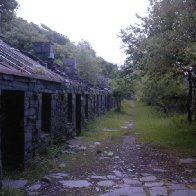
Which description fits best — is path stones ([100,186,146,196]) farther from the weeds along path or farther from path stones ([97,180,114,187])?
path stones ([97,180,114,187])

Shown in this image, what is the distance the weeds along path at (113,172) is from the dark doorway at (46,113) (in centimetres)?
103

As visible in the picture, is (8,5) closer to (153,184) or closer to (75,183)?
(75,183)

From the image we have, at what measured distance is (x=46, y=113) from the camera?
45.6 ft

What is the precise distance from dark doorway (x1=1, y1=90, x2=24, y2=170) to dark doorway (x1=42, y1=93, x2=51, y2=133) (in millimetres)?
3480

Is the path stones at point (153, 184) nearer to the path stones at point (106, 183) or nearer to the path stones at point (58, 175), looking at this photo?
the path stones at point (106, 183)

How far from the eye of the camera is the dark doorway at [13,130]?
10.1 m

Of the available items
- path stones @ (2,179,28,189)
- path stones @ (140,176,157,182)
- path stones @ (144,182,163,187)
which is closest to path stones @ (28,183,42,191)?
path stones @ (2,179,28,189)

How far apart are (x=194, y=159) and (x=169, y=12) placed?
5763 millimetres

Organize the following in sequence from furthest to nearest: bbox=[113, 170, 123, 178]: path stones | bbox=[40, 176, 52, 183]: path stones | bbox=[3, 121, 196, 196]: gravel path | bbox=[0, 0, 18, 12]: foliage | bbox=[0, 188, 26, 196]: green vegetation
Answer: bbox=[0, 0, 18, 12]: foliage, bbox=[113, 170, 123, 178]: path stones, bbox=[40, 176, 52, 183]: path stones, bbox=[3, 121, 196, 196]: gravel path, bbox=[0, 188, 26, 196]: green vegetation

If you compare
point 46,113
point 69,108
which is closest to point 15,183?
point 46,113

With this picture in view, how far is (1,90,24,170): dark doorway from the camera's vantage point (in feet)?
33.2

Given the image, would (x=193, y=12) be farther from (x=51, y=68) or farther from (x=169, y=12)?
(x=51, y=68)

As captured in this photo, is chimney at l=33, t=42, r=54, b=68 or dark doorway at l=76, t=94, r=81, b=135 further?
dark doorway at l=76, t=94, r=81, b=135

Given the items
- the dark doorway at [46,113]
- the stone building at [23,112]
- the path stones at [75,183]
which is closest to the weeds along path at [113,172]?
the path stones at [75,183]
